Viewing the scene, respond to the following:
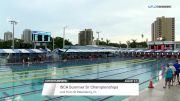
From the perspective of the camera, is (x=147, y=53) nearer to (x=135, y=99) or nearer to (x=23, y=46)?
(x=23, y=46)

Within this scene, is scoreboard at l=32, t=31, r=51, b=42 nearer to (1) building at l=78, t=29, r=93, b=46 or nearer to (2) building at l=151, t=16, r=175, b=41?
(2) building at l=151, t=16, r=175, b=41

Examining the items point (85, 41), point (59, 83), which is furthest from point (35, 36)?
point (85, 41)

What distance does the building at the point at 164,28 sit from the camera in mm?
131875

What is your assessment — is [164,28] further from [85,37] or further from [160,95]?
[160,95]

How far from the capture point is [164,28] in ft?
445

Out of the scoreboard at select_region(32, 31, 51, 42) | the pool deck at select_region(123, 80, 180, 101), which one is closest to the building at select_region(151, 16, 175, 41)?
the scoreboard at select_region(32, 31, 51, 42)

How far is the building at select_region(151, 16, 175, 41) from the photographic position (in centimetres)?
13188

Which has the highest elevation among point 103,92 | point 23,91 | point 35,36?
point 35,36

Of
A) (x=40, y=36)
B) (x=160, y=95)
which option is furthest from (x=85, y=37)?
(x=160, y=95)

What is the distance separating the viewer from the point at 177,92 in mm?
12172

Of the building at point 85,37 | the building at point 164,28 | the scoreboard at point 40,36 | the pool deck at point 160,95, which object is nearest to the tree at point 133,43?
the building at point 164,28

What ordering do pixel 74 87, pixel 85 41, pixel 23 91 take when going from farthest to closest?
pixel 85 41 → pixel 23 91 → pixel 74 87

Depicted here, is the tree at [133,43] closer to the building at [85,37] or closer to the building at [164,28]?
the building at [164,28]

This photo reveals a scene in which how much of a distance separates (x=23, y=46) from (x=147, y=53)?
139 feet
